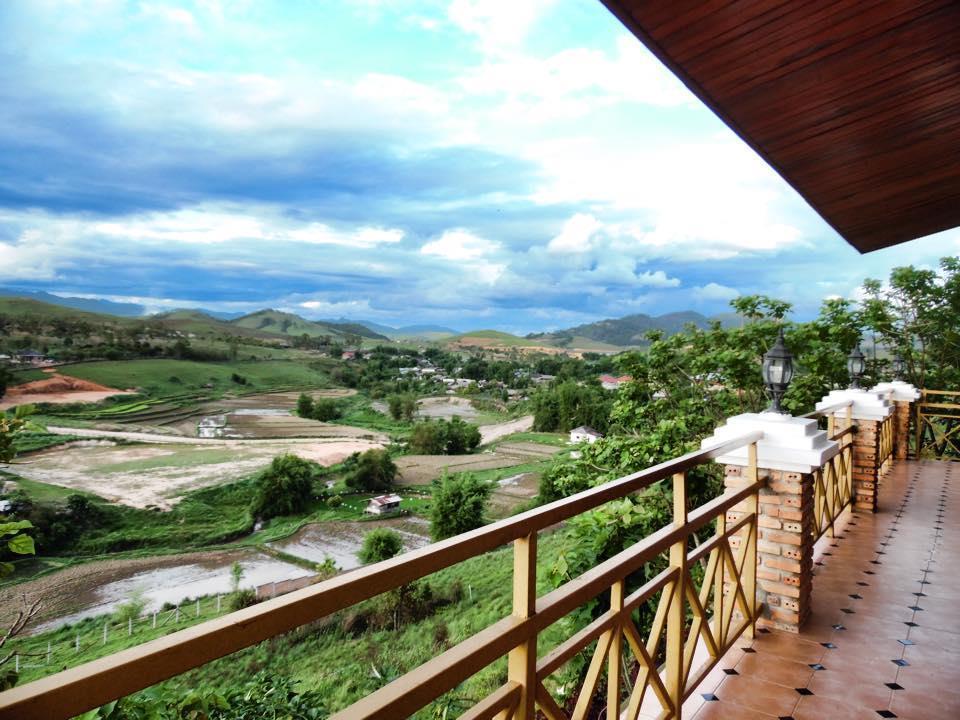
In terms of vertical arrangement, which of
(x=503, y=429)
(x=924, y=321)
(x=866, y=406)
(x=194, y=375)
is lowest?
(x=503, y=429)

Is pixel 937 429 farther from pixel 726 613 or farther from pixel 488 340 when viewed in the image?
pixel 488 340

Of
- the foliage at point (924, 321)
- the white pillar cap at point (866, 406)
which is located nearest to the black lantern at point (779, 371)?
the white pillar cap at point (866, 406)

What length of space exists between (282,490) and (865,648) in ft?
132

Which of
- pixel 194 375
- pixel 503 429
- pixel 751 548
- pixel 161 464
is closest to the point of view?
pixel 751 548

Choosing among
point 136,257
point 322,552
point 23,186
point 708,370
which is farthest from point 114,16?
point 708,370

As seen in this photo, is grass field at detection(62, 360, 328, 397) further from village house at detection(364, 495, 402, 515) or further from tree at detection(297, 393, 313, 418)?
village house at detection(364, 495, 402, 515)

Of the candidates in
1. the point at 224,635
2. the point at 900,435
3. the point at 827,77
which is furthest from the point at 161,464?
the point at 224,635

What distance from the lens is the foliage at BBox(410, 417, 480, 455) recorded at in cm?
4672

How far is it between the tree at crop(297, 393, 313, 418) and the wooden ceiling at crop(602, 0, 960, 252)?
174ft

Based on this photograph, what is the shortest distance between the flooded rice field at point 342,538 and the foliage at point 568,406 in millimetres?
12226

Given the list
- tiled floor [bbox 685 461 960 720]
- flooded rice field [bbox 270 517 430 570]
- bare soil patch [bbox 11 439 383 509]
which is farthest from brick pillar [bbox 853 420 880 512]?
bare soil patch [bbox 11 439 383 509]

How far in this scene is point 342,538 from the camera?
36.1 m

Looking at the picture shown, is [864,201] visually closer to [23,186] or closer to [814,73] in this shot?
[814,73]

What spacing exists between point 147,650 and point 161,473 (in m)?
47.7
